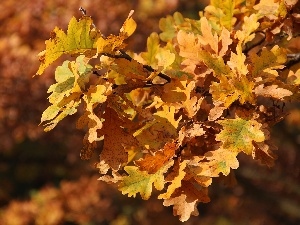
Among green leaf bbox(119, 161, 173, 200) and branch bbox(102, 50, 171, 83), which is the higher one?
branch bbox(102, 50, 171, 83)

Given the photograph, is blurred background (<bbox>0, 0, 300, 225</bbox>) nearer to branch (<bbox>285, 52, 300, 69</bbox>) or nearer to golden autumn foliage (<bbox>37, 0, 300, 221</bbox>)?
branch (<bbox>285, 52, 300, 69</bbox>)

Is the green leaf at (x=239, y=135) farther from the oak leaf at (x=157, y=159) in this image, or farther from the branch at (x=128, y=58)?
the branch at (x=128, y=58)

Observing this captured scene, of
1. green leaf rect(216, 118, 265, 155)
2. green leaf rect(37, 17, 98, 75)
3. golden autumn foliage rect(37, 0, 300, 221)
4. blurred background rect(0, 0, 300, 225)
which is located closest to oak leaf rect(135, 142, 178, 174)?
golden autumn foliage rect(37, 0, 300, 221)

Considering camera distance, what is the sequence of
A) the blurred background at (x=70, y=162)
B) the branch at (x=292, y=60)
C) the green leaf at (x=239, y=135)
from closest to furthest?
the green leaf at (x=239, y=135)
the branch at (x=292, y=60)
the blurred background at (x=70, y=162)

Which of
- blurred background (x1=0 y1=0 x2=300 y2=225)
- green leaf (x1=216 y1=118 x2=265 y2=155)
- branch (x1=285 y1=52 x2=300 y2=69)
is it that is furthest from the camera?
blurred background (x1=0 y1=0 x2=300 y2=225)

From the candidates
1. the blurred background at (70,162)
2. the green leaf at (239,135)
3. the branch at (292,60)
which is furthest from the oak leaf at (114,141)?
the blurred background at (70,162)

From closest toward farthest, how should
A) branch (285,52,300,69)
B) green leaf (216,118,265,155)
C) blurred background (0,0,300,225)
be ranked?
green leaf (216,118,265,155) → branch (285,52,300,69) → blurred background (0,0,300,225)

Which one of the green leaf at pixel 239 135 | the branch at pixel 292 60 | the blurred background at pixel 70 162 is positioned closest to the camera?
the green leaf at pixel 239 135

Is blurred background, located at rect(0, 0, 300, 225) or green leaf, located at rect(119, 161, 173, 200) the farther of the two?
blurred background, located at rect(0, 0, 300, 225)
